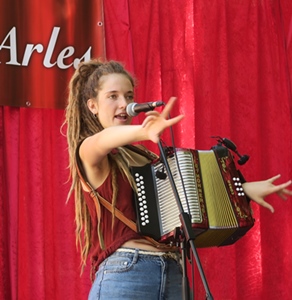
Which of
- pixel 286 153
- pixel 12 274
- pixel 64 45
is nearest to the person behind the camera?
pixel 12 274

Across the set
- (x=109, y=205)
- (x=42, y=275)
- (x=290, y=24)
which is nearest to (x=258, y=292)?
(x=42, y=275)

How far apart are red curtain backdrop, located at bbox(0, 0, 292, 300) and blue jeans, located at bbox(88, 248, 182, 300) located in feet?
3.88

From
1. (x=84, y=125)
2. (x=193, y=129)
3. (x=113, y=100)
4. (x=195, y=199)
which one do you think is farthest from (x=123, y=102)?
(x=193, y=129)

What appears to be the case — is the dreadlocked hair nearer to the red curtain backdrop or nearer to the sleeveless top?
the sleeveless top

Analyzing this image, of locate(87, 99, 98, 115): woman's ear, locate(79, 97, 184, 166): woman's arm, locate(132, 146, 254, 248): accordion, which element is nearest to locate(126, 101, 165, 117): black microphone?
locate(79, 97, 184, 166): woman's arm

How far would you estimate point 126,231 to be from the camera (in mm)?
2221

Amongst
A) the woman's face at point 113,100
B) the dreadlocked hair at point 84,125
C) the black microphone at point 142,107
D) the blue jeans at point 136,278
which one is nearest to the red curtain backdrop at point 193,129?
the dreadlocked hair at point 84,125

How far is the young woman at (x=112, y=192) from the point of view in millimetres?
2170

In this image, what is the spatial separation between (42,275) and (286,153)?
1.48 m

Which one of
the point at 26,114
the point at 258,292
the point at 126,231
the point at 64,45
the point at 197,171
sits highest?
the point at 64,45

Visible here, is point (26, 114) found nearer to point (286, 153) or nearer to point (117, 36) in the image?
point (117, 36)

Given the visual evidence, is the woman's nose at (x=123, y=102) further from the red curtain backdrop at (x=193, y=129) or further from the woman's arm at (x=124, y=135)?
the red curtain backdrop at (x=193, y=129)

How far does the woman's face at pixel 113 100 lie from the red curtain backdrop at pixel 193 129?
1.06 m

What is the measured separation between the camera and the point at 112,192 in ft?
7.36
